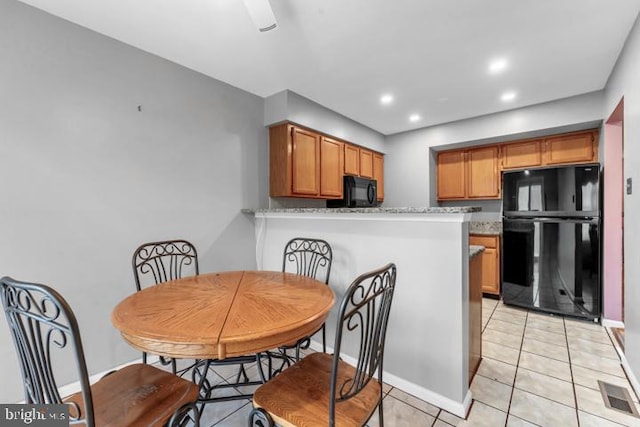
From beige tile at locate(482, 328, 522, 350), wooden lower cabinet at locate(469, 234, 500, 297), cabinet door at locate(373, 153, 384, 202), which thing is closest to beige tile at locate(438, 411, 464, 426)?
beige tile at locate(482, 328, 522, 350)

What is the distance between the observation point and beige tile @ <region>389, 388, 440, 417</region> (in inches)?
65.2

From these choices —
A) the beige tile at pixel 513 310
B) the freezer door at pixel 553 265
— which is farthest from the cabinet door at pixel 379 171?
the beige tile at pixel 513 310

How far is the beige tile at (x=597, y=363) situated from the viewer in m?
2.05

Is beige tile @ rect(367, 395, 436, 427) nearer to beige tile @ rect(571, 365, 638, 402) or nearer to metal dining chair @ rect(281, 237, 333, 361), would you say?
metal dining chair @ rect(281, 237, 333, 361)

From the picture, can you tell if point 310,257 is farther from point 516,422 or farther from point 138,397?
point 516,422

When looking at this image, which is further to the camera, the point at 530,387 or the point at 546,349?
the point at 546,349

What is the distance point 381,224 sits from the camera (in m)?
1.92

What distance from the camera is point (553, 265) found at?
10.0ft

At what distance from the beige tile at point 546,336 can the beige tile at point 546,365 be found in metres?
0.39

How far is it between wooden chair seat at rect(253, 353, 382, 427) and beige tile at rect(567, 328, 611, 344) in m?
2.63

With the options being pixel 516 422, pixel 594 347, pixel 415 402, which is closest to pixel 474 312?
pixel 516 422

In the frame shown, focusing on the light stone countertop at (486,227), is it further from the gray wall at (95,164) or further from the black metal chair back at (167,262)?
the black metal chair back at (167,262)

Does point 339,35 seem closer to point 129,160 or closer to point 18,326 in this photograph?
point 129,160

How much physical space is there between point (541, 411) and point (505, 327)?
130cm
